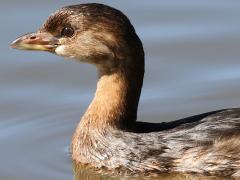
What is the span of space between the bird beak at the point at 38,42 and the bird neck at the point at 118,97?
0.61 metres

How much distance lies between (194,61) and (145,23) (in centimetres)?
105

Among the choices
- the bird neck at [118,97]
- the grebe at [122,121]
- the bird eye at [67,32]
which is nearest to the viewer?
the grebe at [122,121]

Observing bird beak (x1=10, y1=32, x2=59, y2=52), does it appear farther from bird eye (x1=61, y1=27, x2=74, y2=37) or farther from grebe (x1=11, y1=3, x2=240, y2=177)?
bird eye (x1=61, y1=27, x2=74, y2=37)

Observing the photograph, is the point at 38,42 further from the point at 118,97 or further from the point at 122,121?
the point at 122,121

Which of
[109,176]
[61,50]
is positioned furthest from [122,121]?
[61,50]

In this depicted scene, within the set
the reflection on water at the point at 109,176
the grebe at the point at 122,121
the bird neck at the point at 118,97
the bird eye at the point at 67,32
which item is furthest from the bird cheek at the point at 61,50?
the reflection on water at the point at 109,176

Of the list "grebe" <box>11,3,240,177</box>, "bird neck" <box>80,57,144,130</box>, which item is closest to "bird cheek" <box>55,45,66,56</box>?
"grebe" <box>11,3,240,177</box>

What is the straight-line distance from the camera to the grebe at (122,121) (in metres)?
10.8

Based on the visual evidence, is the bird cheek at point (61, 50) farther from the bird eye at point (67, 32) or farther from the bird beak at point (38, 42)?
the bird eye at point (67, 32)

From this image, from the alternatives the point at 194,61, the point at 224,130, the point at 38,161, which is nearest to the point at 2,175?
the point at 38,161

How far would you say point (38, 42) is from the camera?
37.8 ft

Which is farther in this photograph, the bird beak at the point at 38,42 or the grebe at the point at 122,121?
the bird beak at the point at 38,42

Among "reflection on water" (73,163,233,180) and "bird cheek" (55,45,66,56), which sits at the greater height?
"bird cheek" (55,45,66,56)

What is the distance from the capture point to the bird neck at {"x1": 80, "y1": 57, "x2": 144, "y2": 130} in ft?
36.7
